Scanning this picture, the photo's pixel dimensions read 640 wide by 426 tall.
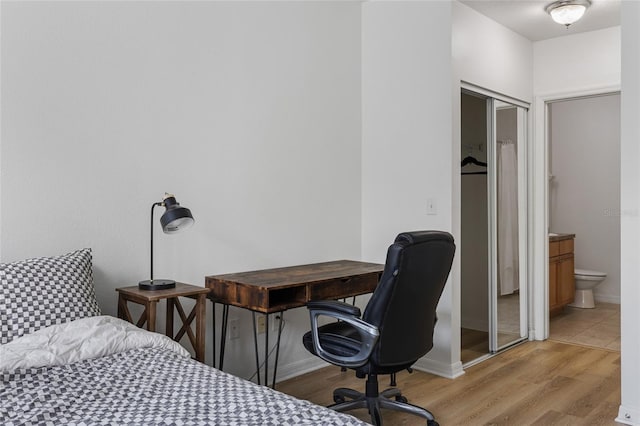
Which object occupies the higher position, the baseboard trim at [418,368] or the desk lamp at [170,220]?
the desk lamp at [170,220]

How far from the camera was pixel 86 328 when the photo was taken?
200 centimetres

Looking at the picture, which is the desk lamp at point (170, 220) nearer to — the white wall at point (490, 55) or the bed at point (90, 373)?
the bed at point (90, 373)

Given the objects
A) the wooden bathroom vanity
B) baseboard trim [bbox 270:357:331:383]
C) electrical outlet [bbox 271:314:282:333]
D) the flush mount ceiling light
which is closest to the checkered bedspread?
electrical outlet [bbox 271:314:282:333]

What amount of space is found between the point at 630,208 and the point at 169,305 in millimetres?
2507

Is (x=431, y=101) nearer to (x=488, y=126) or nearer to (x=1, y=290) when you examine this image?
(x=488, y=126)

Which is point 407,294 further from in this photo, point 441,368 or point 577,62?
point 577,62

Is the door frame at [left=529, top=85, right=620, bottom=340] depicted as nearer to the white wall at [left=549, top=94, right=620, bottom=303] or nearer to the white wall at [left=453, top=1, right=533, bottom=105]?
the white wall at [left=453, top=1, right=533, bottom=105]

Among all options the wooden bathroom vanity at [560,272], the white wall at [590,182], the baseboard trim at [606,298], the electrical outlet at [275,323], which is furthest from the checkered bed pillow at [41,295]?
the baseboard trim at [606,298]

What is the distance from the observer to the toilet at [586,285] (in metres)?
5.71

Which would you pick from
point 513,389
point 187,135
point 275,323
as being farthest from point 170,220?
point 513,389

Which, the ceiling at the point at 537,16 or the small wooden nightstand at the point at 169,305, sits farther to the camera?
the ceiling at the point at 537,16

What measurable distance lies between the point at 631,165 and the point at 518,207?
1.57 m

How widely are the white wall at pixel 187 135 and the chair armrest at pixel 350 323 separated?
812mm

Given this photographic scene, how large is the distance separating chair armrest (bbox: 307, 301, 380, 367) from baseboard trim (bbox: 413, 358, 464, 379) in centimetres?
127
